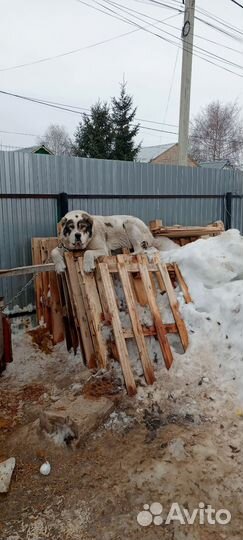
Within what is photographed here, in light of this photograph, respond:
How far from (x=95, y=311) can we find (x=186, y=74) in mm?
6912

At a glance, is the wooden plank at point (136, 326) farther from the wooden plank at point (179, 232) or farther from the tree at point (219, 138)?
the tree at point (219, 138)

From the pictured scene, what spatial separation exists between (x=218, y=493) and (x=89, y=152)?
20833 mm

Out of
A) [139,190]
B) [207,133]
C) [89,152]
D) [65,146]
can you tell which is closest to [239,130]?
[207,133]

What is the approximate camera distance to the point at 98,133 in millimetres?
21219

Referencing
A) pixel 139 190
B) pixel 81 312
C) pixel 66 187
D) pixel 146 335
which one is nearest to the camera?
pixel 146 335

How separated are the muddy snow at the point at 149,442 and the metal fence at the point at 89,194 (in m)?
1.95

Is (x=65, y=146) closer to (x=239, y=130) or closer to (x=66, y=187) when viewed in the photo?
(x=239, y=130)

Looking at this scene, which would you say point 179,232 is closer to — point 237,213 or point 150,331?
point 150,331

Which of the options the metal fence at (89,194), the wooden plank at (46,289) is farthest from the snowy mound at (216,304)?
the metal fence at (89,194)

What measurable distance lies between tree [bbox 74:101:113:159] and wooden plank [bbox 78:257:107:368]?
18043mm

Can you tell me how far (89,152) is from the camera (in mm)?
21469

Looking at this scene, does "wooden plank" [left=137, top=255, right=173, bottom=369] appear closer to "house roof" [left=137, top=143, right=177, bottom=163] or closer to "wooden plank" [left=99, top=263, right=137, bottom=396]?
"wooden plank" [left=99, top=263, right=137, bottom=396]

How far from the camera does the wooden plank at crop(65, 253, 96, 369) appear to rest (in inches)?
173

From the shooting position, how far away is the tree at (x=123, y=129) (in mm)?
21344
